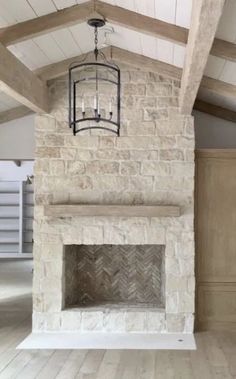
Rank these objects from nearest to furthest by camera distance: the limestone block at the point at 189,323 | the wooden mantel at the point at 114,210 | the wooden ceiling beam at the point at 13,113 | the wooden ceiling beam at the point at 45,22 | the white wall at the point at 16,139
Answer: the wooden ceiling beam at the point at 45,22 < the wooden mantel at the point at 114,210 < the limestone block at the point at 189,323 < the wooden ceiling beam at the point at 13,113 < the white wall at the point at 16,139

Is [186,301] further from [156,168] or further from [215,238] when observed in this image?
[156,168]

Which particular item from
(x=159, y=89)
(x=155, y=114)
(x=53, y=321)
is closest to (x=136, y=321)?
(x=53, y=321)

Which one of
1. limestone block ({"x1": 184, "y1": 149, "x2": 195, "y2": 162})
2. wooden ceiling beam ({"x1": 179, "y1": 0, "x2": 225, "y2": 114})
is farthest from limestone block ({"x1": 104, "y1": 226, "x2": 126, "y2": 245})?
wooden ceiling beam ({"x1": 179, "y1": 0, "x2": 225, "y2": 114})

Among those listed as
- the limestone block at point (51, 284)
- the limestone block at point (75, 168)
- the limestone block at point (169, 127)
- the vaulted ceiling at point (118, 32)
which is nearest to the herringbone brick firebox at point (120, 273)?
the limestone block at point (51, 284)

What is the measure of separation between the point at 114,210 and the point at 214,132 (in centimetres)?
222

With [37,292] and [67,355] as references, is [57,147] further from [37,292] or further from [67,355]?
[67,355]

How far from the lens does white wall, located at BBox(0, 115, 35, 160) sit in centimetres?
738

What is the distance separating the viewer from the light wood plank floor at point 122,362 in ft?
14.7

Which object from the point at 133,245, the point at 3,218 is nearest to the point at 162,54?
the point at 133,245

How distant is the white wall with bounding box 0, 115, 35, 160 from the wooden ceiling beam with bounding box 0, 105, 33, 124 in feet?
0.24

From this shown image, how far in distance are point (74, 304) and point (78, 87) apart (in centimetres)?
291

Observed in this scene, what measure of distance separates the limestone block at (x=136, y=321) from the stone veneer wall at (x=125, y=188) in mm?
12

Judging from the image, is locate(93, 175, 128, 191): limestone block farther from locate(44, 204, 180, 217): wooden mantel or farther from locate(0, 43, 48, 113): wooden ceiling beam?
locate(0, 43, 48, 113): wooden ceiling beam

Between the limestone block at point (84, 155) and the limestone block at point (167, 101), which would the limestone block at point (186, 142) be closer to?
the limestone block at point (167, 101)
